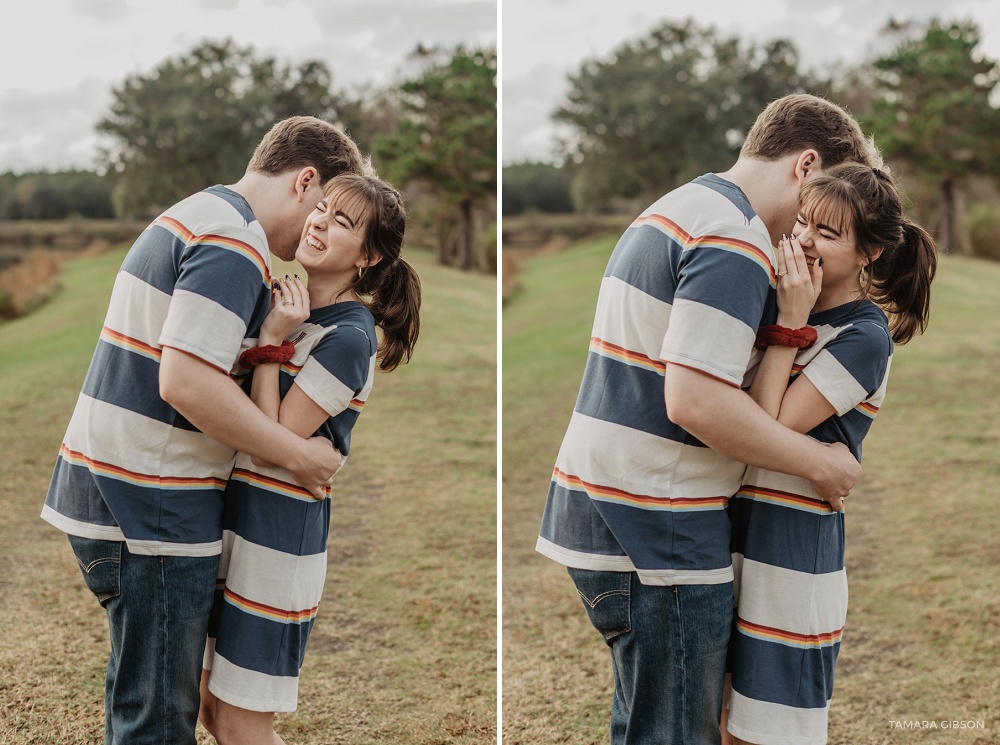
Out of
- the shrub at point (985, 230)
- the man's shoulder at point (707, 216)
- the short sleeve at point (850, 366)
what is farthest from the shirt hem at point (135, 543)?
the shrub at point (985, 230)

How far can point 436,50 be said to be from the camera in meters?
10.9

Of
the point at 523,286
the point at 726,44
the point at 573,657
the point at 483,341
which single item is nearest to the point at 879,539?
the point at 573,657

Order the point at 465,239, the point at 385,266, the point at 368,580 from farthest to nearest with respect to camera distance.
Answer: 1. the point at 465,239
2. the point at 368,580
3. the point at 385,266

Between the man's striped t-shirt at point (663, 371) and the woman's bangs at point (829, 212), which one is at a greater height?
the woman's bangs at point (829, 212)

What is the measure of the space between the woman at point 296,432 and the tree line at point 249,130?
6.81 m

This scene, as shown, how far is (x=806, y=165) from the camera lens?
1586 millimetres

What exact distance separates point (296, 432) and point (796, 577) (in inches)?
33.5

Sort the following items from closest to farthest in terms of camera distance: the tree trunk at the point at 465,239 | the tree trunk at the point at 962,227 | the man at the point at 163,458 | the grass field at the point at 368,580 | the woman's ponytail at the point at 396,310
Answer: the man at the point at 163,458 → the woman's ponytail at the point at 396,310 → the grass field at the point at 368,580 → the tree trunk at the point at 465,239 → the tree trunk at the point at 962,227

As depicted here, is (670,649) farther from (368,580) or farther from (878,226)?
(368,580)

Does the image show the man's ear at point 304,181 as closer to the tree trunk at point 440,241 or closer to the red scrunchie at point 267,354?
the red scrunchie at point 267,354

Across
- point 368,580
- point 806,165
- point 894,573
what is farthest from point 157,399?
point 894,573

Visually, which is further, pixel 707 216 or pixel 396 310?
pixel 396 310

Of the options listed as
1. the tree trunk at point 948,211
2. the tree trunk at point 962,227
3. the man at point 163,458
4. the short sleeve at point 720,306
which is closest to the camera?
the short sleeve at point 720,306

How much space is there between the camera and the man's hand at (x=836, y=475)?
1469 millimetres
